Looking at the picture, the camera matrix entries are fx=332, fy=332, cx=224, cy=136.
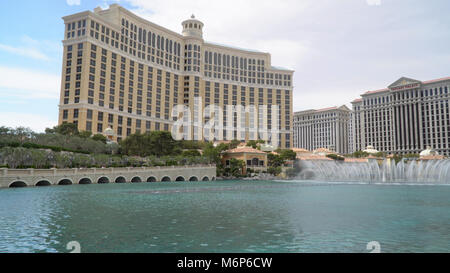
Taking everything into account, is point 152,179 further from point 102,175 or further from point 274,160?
point 274,160

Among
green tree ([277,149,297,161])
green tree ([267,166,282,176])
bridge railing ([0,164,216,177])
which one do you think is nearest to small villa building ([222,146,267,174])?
green tree ([267,166,282,176])

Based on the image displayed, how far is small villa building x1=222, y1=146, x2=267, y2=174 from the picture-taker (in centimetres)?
10512

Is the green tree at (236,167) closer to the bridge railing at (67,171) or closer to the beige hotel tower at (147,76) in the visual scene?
the bridge railing at (67,171)

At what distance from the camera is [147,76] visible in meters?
140

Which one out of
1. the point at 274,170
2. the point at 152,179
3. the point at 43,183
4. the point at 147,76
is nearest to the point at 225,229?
the point at 43,183

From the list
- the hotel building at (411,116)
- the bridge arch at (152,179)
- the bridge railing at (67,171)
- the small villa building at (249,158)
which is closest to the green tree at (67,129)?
the bridge arch at (152,179)

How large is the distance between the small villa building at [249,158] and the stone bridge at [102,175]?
38.4 feet

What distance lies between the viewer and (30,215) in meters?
23.7

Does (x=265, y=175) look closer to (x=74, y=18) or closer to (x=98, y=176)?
(x=98, y=176)

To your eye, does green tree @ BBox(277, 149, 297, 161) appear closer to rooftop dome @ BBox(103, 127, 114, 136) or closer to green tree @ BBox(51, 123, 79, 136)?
rooftop dome @ BBox(103, 127, 114, 136)

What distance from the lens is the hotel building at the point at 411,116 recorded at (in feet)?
556

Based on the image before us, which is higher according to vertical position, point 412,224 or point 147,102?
point 147,102
